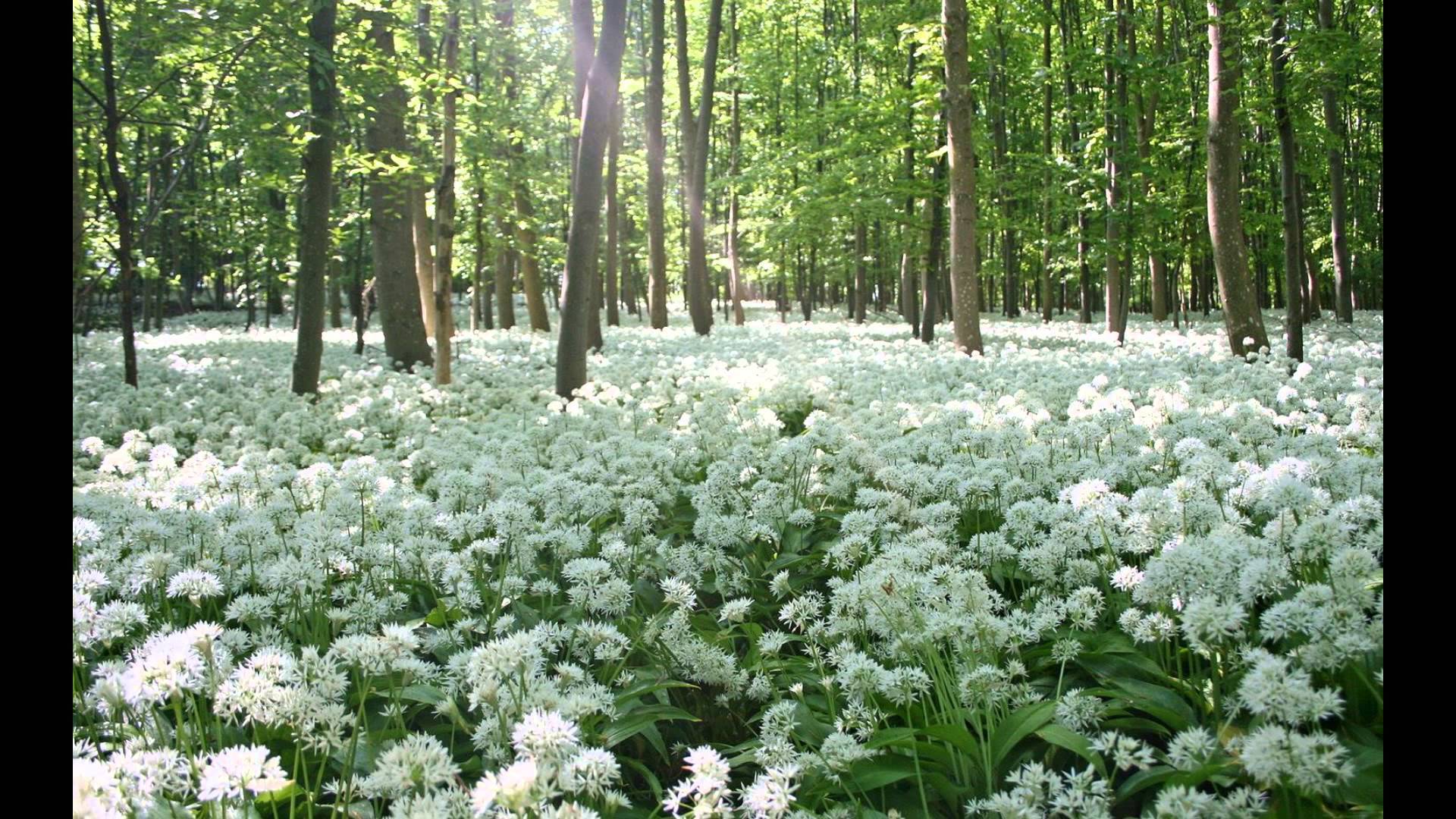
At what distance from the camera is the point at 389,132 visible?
1372 cm

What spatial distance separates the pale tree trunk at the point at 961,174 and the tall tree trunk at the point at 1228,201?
3.45 m

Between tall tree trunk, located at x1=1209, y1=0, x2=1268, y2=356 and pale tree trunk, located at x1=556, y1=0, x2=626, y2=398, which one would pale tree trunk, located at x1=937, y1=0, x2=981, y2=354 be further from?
pale tree trunk, located at x1=556, y1=0, x2=626, y2=398

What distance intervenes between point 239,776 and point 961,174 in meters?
13.5

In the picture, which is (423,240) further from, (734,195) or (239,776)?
(239,776)

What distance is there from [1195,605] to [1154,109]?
908 inches

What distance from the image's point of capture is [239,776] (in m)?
1.94

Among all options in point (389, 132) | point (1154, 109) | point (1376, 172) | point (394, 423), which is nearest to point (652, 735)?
point (394, 423)

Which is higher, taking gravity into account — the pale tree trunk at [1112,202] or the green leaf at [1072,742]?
the pale tree trunk at [1112,202]

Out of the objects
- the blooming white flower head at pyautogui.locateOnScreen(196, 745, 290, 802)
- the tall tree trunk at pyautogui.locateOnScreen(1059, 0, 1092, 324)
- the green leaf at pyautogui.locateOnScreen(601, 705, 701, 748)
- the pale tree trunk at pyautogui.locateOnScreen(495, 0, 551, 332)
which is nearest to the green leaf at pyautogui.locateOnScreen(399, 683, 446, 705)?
the green leaf at pyautogui.locateOnScreen(601, 705, 701, 748)

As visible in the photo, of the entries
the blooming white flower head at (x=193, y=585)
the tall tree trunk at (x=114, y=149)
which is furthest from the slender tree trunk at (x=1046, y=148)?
the blooming white flower head at (x=193, y=585)

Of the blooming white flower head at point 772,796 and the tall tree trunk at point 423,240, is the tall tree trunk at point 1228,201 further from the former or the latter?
the tall tree trunk at point 423,240

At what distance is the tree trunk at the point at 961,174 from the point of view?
1342 centimetres

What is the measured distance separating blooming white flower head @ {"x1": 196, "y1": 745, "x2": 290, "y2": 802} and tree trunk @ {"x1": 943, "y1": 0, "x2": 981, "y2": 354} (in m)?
12.7

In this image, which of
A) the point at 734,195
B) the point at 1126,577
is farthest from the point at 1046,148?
the point at 1126,577
